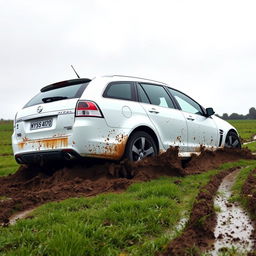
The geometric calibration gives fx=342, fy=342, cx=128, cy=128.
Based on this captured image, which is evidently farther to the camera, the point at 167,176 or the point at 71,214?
the point at 167,176

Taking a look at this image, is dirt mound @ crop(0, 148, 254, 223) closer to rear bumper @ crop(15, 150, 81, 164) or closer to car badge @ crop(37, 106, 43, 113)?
rear bumper @ crop(15, 150, 81, 164)

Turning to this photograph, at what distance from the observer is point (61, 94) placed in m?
5.36

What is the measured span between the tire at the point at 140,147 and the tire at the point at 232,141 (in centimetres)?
284

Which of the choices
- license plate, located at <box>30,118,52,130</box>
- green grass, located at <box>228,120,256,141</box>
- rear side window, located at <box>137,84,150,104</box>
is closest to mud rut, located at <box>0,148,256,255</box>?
Result: license plate, located at <box>30,118,52,130</box>

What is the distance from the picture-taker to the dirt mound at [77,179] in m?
4.19

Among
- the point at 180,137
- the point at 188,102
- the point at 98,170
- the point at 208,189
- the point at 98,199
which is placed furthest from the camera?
the point at 188,102

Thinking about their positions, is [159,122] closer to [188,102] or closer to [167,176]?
[167,176]

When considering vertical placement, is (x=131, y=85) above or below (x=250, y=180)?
above

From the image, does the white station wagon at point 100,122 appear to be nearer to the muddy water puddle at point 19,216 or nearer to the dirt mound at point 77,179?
the dirt mound at point 77,179

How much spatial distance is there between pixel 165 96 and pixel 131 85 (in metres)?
1.00

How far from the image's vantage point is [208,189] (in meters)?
4.37

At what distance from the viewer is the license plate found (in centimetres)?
518

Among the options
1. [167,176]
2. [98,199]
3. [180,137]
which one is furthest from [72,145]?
[180,137]

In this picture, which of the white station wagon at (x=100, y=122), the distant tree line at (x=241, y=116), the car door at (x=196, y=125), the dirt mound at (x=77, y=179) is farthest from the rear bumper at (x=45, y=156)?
the distant tree line at (x=241, y=116)
